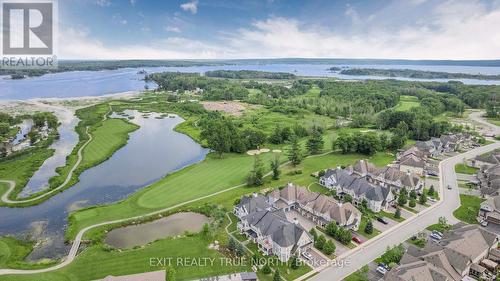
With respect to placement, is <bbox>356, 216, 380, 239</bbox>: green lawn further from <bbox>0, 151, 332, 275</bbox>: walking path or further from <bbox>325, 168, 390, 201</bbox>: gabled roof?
<bbox>0, 151, 332, 275</bbox>: walking path

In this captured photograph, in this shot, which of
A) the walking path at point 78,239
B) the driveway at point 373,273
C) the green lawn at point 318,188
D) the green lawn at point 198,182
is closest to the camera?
the driveway at point 373,273

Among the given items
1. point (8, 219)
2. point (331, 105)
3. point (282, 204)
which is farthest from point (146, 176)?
point (331, 105)

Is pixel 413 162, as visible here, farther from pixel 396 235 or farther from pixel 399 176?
pixel 396 235

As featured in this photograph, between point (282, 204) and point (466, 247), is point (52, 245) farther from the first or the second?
point (466, 247)

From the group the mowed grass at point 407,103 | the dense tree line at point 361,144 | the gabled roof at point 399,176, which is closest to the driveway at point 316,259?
the gabled roof at point 399,176

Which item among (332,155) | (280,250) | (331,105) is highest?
(331,105)

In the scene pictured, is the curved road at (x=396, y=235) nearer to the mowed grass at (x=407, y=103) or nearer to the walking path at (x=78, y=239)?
the walking path at (x=78, y=239)
